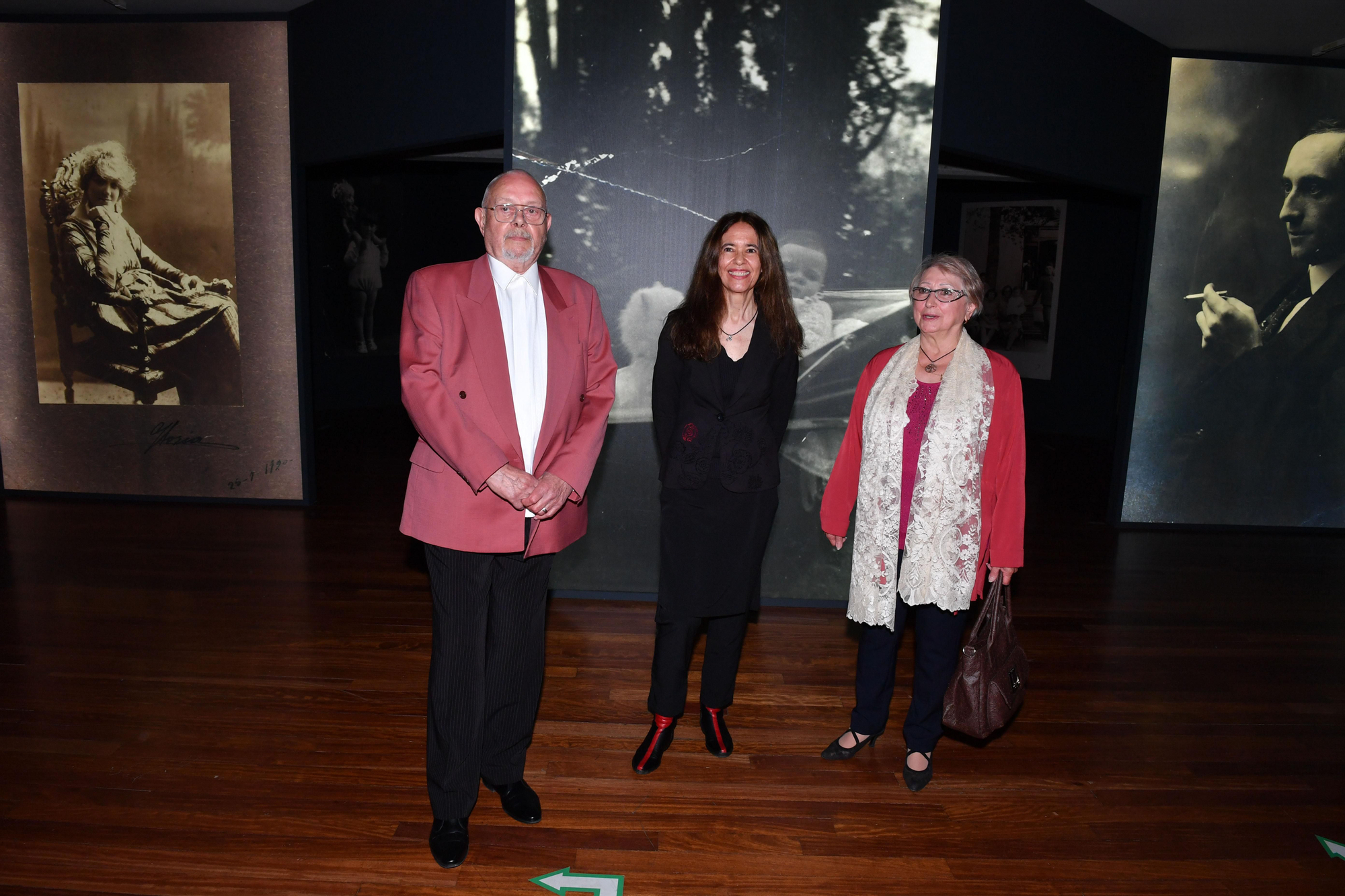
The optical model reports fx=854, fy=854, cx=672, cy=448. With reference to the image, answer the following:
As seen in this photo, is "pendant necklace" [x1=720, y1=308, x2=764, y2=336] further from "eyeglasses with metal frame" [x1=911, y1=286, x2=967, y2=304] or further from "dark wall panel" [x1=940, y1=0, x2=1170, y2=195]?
"dark wall panel" [x1=940, y1=0, x2=1170, y2=195]

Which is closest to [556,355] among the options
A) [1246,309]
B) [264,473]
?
[264,473]

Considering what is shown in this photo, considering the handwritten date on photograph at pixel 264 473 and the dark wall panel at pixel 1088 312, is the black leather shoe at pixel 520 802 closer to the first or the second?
the handwritten date on photograph at pixel 264 473

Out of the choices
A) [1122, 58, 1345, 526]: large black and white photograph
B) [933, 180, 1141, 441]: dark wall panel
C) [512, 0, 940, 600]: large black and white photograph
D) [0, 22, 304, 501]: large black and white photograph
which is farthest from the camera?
[933, 180, 1141, 441]: dark wall panel

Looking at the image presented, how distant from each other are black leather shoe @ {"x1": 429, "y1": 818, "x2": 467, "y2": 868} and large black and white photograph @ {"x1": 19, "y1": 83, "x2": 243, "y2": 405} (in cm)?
422

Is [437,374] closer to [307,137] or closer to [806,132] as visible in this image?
[806,132]

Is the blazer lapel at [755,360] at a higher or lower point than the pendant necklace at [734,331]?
lower

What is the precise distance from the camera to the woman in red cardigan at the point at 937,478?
2.40 m

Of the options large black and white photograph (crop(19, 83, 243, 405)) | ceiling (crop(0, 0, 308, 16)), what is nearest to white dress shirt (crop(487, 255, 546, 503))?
ceiling (crop(0, 0, 308, 16))

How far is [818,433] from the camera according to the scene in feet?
13.1

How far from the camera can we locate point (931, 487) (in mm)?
2422

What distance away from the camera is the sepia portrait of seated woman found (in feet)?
17.7

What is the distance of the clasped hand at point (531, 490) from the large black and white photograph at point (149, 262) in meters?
4.02

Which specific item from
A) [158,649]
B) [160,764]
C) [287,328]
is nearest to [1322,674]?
[160,764]

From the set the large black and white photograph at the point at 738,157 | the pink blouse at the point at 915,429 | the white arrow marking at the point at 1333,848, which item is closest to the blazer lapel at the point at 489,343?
the pink blouse at the point at 915,429
